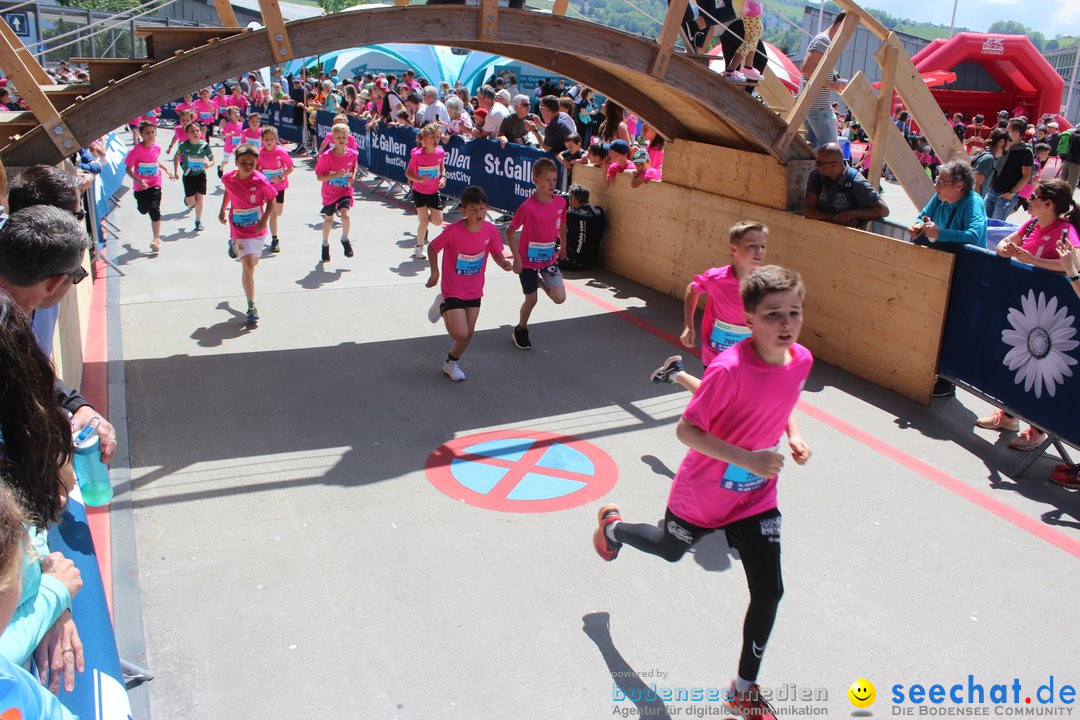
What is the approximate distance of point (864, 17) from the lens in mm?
8461

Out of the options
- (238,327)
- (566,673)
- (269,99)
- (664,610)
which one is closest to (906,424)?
(664,610)

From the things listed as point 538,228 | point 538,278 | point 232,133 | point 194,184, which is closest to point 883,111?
Result: point 538,228

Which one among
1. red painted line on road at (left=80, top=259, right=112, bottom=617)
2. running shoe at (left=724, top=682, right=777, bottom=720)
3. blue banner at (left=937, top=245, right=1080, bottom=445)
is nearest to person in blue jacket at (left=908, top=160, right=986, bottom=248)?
blue banner at (left=937, top=245, right=1080, bottom=445)

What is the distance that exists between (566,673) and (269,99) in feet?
90.6

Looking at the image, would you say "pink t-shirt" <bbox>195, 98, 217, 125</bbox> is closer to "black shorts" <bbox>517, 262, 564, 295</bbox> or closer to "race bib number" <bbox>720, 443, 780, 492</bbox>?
"black shorts" <bbox>517, 262, 564, 295</bbox>

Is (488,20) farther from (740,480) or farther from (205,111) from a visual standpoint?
(205,111)

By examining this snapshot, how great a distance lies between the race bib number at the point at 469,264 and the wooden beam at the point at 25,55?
11.8ft

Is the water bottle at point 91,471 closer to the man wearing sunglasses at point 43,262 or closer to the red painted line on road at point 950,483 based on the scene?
the man wearing sunglasses at point 43,262

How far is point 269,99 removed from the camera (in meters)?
28.2

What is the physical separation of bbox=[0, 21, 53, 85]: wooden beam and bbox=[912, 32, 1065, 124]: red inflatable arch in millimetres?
31504

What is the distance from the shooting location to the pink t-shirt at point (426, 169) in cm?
1255

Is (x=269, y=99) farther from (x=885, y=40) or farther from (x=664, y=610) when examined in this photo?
(x=664, y=610)

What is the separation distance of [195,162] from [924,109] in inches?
406

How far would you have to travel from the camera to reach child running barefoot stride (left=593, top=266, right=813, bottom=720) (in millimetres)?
3500
